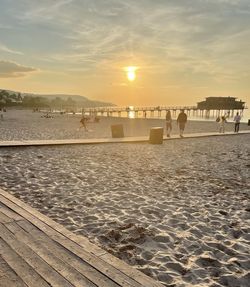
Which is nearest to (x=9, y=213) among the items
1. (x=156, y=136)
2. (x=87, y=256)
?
(x=87, y=256)

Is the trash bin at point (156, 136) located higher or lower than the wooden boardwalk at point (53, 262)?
higher

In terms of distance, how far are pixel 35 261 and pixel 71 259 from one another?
0.47 m

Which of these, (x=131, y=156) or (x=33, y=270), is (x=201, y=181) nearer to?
(x=131, y=156)

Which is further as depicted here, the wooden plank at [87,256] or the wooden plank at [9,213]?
the wooden plank at [9,213]

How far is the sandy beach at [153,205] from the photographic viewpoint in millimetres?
4758

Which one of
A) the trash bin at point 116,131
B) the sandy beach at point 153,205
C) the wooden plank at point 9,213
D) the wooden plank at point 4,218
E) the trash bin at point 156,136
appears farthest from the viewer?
the trash bin at point 116,131

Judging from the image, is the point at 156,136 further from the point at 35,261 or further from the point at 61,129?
the point at 61,129

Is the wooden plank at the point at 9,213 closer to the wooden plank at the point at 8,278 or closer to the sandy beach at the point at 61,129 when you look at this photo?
the wooden plank at the point at 8,278

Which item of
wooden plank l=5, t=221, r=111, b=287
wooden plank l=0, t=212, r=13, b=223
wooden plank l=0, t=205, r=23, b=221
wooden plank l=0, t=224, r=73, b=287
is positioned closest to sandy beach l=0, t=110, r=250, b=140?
wooden plank l=0, t=205, r=23, b=221

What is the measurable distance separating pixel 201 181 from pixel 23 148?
9.51 meters

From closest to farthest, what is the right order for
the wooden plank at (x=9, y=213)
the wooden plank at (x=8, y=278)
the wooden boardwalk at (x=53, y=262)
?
1. the wooden plank at (x=8, y=278)
2. the wooden boardwalk at (x=53, y=262)
3. the wooden plank at (x=9, y=213)

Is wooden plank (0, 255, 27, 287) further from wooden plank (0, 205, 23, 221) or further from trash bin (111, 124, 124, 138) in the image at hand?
trash bin (111, 124, 124, 138)

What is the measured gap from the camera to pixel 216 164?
45.1 ft

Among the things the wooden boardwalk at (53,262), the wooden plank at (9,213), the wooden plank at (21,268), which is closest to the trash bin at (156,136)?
the wooden plank at (9,213)
